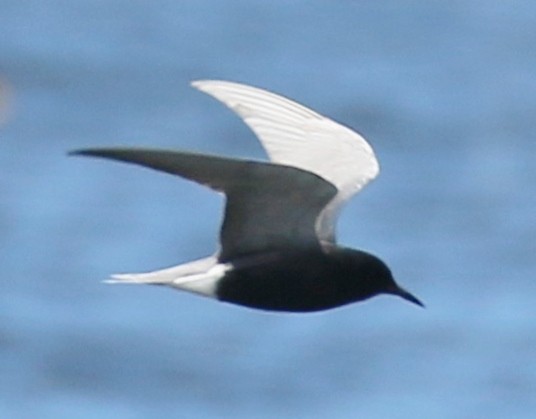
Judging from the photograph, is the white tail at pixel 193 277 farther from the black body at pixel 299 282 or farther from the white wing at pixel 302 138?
the white wing at pixel 302 138

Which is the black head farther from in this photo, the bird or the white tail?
the white tail

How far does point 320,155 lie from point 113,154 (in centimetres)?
51

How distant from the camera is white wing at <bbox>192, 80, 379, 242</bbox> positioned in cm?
251

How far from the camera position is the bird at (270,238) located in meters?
2.30

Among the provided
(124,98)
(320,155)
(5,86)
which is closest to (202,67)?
(124,98)

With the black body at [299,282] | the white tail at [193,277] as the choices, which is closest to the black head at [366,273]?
the black body at [299,282]

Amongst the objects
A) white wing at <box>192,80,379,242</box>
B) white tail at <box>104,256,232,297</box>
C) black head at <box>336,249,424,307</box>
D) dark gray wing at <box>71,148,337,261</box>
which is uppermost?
white wing at <box>192,80,379,242</box>

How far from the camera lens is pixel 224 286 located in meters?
2.33

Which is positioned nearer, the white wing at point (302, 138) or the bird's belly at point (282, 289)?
the bird's belly at point (282, 289)

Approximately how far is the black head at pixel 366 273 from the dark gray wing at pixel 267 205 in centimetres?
4

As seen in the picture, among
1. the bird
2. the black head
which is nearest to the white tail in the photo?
the bird

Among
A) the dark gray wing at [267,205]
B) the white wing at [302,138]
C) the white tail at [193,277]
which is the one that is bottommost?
the white tail at [193,277]

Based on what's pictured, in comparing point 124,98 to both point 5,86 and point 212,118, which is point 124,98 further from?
point 5,86

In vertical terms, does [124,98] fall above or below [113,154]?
above
